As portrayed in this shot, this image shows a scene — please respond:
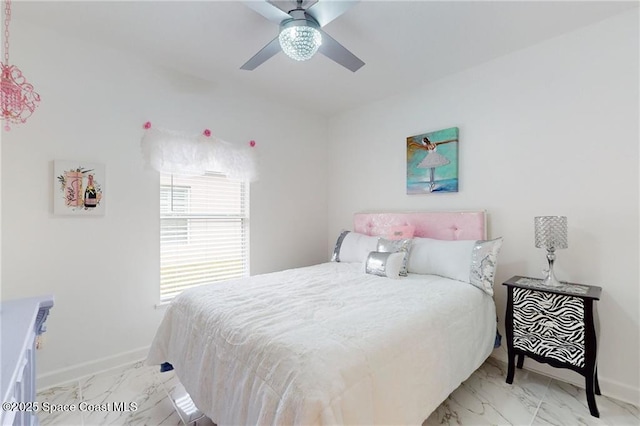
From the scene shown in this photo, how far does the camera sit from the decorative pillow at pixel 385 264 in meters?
2.43

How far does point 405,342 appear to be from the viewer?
1396 millimetres

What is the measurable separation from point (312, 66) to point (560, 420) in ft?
10.3

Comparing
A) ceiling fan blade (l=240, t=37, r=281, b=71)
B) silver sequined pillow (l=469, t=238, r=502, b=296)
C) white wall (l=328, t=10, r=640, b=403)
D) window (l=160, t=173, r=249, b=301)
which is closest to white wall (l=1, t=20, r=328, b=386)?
window (l=160, t=173, r=249, b=301)

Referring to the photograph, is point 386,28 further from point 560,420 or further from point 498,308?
point 560,420

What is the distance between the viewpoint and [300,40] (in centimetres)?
170

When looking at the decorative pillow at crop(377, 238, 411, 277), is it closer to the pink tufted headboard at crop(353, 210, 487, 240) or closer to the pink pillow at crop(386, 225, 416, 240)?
the pink pillow at crop(386, 225, 416, 240)

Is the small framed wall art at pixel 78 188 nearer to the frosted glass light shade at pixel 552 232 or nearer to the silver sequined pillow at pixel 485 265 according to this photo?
the silver sequined pillow at pixel 485 265

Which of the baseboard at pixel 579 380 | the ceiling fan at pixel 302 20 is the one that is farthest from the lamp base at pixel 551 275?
the ceiling fan at pixel 302 20

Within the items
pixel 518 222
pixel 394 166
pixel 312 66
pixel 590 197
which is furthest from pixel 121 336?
pixel 590 197

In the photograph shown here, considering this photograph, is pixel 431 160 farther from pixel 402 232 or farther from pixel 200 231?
pixel 200 231

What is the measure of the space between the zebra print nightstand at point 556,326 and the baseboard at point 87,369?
2986 mm

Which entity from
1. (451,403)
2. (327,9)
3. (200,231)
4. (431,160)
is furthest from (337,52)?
(451,403)

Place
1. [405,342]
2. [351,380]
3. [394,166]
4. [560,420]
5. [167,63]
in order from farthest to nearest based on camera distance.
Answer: [394,166] → [167,63] → [560,420] → [405,342] → [351,380]

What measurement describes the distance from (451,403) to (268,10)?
2672 millimetres
